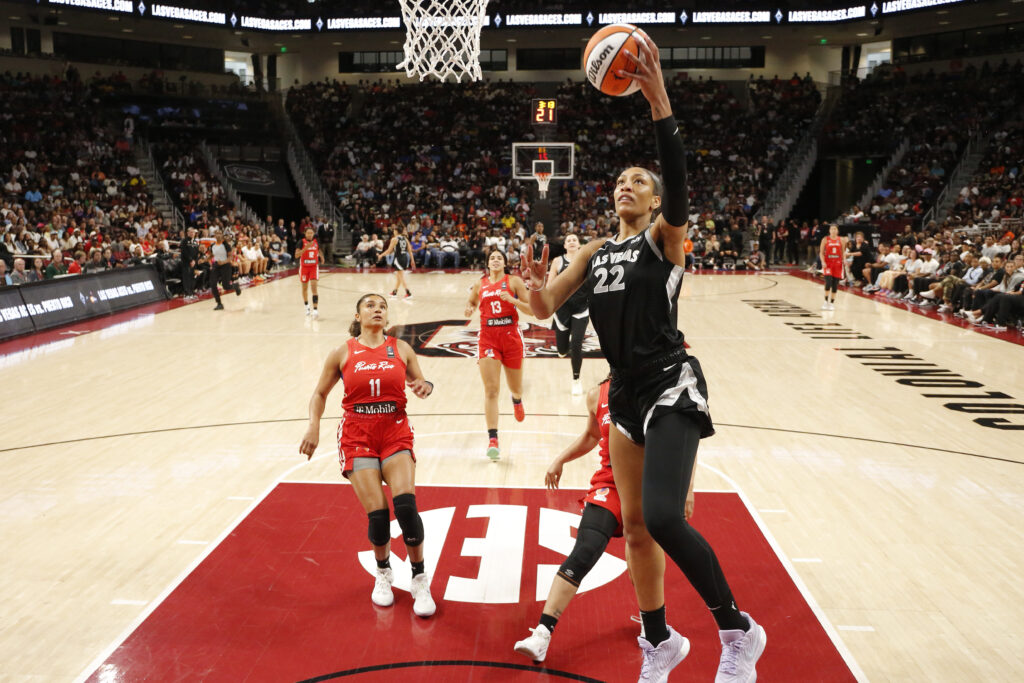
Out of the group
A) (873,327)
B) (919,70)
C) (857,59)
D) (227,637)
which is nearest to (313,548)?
(227,637)

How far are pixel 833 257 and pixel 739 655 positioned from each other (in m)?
15.2

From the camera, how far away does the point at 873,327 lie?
15.3m

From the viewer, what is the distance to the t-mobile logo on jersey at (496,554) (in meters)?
4.80

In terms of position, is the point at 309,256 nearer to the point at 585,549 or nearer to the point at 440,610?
the point at 440,610

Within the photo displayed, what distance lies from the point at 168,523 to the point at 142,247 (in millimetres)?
17122

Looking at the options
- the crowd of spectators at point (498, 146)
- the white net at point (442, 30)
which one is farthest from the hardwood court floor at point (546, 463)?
the crowd of spectators at point (498, 146)

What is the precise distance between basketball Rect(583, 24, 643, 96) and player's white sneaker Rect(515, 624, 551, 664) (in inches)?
93.4

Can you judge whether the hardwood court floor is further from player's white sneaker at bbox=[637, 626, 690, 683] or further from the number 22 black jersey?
the number 22 black jersey

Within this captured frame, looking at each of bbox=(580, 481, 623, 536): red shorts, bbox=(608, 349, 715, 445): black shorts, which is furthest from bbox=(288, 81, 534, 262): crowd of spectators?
bbox=(608, 349, 715, 445): black shorts

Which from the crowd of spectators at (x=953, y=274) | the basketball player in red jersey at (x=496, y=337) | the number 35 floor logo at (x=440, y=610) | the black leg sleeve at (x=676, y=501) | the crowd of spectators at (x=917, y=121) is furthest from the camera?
the crowd of spectators at (x=917, y=121)

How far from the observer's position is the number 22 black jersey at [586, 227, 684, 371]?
3.41 m

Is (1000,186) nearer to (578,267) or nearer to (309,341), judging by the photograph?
(309,341)

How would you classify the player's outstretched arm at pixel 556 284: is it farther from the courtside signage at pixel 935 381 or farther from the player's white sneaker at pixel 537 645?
the courtside signage at pixel 935 381

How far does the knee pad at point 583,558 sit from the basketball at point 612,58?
6.64ft
